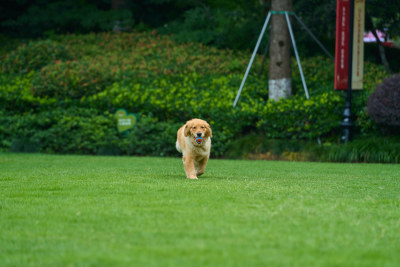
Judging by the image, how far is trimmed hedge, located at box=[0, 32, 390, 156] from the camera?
15.6 metres

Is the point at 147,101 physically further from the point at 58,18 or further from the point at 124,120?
the point at 58,18

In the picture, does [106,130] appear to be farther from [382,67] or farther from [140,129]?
[382,67]

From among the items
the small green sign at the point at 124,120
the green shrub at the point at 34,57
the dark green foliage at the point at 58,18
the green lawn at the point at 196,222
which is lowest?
the small green sign at the point at 124,120

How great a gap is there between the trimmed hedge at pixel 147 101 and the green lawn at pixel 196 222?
6.96 m

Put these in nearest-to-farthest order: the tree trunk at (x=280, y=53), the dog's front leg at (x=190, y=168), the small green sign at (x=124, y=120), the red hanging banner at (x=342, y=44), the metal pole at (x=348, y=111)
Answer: the dog's front leg at (x=190, y=168) → the metal pole at (x=348, y=111) → the red hanging banner at (x=342, y=44) → the small green sign at (x=124, y=120) → the tree trunk at (x=280, y=53)

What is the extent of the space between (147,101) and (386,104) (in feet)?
20.7

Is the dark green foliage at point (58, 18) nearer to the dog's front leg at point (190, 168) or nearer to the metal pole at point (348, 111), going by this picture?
the metal pole at point (348, 111)

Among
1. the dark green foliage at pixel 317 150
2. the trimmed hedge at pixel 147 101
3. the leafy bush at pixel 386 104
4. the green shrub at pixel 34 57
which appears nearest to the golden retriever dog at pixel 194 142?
the dark green foliage at pixel 317 150

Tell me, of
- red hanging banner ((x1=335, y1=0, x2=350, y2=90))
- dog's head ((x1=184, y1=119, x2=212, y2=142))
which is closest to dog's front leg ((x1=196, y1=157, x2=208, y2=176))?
dog's head ((x1=184, y1=119, x2=212, y2=142))

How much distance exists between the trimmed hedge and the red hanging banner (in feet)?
1.50

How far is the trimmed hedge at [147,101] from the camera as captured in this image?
15.6 metres

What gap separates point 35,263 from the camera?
3.82 metres

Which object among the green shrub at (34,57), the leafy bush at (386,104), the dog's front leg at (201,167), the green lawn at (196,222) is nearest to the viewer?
the green lawn at (196,222)

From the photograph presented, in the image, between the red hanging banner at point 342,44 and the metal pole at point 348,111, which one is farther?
the red hanging banner at point 342,44
